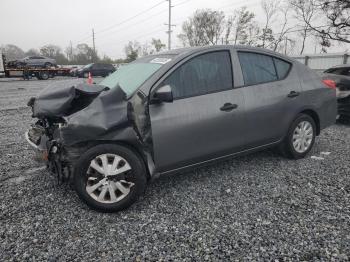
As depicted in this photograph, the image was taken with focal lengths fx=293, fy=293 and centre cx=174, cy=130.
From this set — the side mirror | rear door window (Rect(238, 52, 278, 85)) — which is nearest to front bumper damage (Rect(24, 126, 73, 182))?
the side mirror

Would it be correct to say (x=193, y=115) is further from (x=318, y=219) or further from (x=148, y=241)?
(x=318, y=219)

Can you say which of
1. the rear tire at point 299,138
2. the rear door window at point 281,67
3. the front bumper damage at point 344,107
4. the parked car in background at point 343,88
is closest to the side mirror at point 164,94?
the rear door window at point 281,67

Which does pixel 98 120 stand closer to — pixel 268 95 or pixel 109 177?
pixel 109 177

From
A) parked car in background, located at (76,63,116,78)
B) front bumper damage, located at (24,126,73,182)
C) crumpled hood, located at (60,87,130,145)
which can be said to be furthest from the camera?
parked car in background, located at (76,63,116,78)

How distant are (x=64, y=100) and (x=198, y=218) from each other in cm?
182

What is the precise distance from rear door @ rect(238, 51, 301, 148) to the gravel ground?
579 millimetres

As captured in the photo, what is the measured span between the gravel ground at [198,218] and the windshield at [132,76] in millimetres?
1258

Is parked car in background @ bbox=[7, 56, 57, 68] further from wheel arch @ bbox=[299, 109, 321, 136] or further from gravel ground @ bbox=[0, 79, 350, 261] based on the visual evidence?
wheel arch @ bbox=[299, 109, 321, 136]

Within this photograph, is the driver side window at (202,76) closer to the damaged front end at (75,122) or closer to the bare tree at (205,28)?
the damaged front end at (75,122)

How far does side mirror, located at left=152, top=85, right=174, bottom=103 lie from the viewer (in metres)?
2.94

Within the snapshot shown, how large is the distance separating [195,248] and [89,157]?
51.1 inches

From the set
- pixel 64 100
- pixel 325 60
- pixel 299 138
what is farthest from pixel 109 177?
pixel 325 60

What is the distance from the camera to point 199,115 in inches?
128

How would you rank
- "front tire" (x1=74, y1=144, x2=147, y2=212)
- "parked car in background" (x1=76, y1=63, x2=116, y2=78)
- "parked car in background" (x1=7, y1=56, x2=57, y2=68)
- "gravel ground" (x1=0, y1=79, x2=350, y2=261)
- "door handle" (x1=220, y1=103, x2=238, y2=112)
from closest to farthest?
"gravel ground" (x1=0, y1=79, x2=350, y2=261) < "front tire" (x1=74, y1=144, x2=147, y2=212) < "door handle" (x1=220, y1=103, x2=238, y2=112) < "parked car in background" (x1=7, y1=56, x2=57, y2=68) < "parked car in background" (x1=76, y1=63, x2=116, y2=78)
